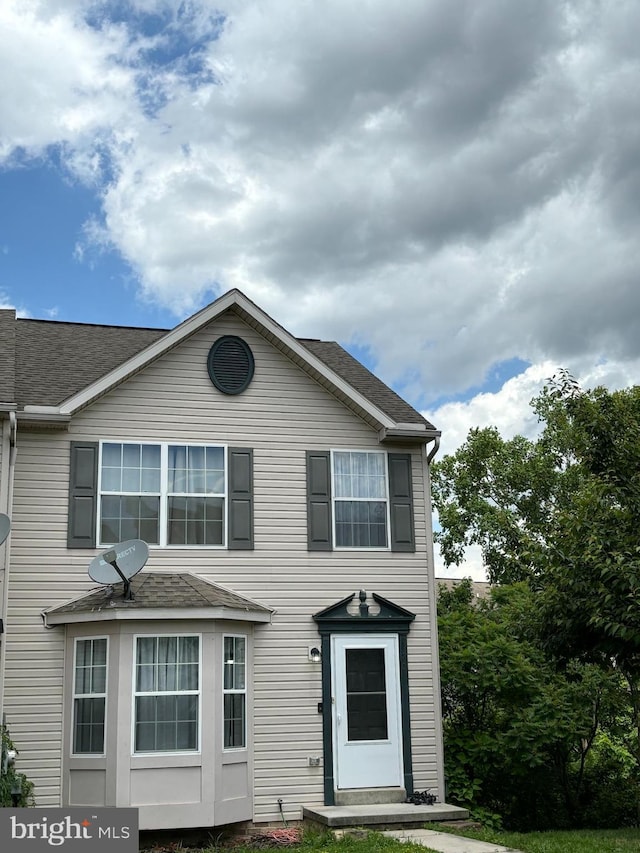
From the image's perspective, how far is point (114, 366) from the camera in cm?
1401

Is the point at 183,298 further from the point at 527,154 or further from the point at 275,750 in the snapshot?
the point at 275,750

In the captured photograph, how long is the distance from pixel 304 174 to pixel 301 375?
3635mm

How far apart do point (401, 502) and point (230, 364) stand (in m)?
3.36

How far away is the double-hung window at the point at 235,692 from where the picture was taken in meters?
12.3

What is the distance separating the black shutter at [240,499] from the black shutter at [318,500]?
898 mm

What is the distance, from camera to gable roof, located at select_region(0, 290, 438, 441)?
1309cm

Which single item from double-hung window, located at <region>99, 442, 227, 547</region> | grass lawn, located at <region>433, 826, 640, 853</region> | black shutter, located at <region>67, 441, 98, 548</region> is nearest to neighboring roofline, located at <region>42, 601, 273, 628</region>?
black shutter, located at <region>67, 441, 98, 548</region>

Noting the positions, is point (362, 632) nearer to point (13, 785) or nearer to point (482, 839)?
point (482, 839)

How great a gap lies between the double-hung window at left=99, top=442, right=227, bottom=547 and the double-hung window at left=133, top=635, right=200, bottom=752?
1.59 metres

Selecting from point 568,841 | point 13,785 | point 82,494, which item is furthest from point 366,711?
point 82,494

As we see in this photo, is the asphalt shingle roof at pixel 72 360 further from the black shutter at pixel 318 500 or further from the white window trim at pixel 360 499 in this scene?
the black shutter at pixel 318 500

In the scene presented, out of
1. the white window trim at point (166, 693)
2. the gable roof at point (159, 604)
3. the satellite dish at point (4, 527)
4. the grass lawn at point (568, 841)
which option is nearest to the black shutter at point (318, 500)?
the gable roof at point (159, 604)

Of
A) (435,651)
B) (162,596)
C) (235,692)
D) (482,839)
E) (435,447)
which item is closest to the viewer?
(482,839)

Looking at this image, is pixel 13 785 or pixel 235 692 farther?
pixel 235 692
